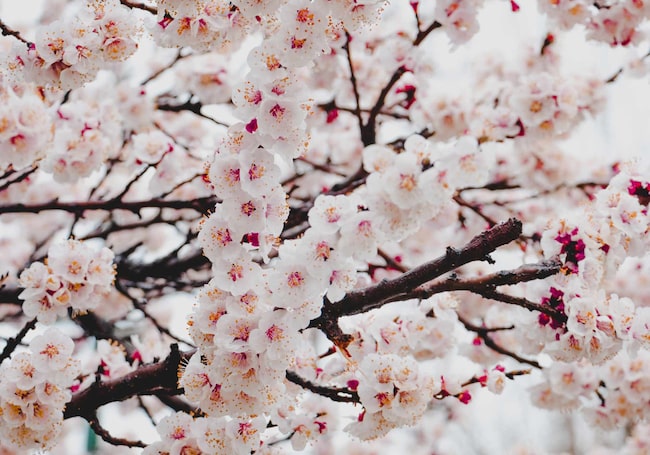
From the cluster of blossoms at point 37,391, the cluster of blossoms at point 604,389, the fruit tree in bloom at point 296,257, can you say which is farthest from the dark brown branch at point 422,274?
the cluster of blossoms at point 604,389

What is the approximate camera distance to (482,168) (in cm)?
159

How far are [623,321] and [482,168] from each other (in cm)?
78

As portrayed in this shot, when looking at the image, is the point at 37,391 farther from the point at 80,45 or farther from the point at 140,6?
the point at 140,6

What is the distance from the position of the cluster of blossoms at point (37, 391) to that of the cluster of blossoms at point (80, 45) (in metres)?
0.79

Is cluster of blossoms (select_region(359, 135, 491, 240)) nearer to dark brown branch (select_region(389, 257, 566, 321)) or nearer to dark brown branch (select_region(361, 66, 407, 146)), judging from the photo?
dark brown branch (select_region(389, 257, 566, 321))

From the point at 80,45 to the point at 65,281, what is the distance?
752 millimetres

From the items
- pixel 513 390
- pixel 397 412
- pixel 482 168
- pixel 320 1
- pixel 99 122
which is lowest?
pixel 397 412

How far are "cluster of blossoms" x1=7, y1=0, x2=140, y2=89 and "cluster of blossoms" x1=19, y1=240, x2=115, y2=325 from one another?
0.55m

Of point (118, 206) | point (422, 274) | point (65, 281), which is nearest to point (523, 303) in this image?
point (422, 274)

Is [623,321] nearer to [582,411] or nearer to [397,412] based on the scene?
[397,412]

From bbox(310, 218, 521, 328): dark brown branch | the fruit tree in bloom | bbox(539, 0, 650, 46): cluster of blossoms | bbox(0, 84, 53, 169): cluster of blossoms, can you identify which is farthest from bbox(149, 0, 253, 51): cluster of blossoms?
bbox(539, 0, 650, 46): cluster of blossoms

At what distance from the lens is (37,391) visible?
2.04 meters

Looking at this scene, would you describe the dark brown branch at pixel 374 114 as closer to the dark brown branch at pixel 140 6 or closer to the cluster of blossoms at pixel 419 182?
the dark brown branch at pixel 140 6

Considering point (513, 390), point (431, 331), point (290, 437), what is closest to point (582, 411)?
point (431, 331)
